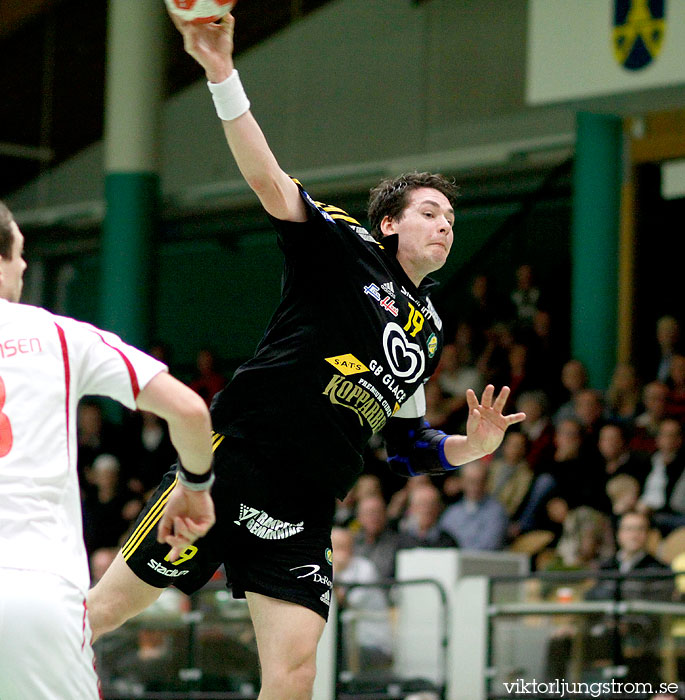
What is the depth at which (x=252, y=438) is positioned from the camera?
4988 millimetres

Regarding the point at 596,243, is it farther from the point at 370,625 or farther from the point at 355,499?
the point at 370,625

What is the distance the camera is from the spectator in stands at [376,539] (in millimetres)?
11047

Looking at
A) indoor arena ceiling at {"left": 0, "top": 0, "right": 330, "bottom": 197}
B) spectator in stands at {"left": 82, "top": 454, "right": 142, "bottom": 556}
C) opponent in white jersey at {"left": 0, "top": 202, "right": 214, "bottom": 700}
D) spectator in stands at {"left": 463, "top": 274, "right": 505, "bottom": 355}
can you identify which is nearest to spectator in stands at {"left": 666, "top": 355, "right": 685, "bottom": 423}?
spectator in stands at {"left": 463, "top": 274, "right": 505, "bottom": 355}

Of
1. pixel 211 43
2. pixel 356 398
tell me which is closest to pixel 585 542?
pixel 356 398

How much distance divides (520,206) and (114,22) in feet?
20.7

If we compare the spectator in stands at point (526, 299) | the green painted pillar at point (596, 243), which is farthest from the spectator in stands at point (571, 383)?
the spectator in stands at point (526, 299)

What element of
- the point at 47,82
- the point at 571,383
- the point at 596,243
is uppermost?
the point at 47,82

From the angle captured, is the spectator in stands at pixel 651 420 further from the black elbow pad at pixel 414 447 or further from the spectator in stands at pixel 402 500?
the black elbow pad at pixel 414 447

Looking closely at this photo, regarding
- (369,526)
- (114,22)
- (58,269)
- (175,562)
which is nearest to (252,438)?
(175,562)

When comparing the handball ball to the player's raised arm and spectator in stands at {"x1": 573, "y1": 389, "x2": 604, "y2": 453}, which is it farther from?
spectator in stands at {"x1": 573, "y1": 389, "x2": 604, "y2": 453}

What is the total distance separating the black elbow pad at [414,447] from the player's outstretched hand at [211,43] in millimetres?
1857

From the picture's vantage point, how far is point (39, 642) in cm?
343

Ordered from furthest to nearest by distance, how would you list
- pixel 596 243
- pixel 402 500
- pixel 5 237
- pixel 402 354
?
pixel 596 243, pixel 402 500, pixel 402 354, pixel 5 237

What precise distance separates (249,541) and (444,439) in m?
1.03
